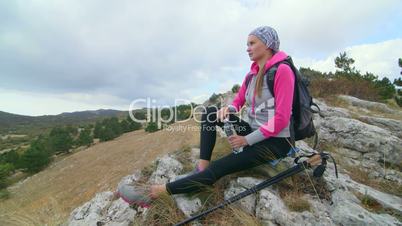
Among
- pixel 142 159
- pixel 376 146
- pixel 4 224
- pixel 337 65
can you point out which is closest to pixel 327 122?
pixel 376 146

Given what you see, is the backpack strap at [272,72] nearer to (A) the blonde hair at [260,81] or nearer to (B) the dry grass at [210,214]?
(A) the blonde hair at [260,81]

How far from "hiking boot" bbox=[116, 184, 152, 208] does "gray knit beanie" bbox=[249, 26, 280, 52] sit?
6.88 feet

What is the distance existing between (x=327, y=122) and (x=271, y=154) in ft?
9.65

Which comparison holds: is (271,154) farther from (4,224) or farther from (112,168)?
(112,168)

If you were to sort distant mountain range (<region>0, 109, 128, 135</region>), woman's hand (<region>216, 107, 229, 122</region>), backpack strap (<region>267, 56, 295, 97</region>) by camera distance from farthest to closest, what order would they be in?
distant mountain range (<region>0, 109, 128, 135</region>), woman's hand (<region>216, 107, 229, 122</region>), backpack strap (<region>267, 56, 295, 97</region>)

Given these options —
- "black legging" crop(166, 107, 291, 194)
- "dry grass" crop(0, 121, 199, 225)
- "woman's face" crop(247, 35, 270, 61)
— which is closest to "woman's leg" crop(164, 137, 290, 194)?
"black legging" crop(166, 107, 291, 194)

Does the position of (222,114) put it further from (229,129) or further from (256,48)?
(256,48)

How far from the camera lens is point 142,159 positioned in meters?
24.4

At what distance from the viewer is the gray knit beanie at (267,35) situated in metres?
2.76

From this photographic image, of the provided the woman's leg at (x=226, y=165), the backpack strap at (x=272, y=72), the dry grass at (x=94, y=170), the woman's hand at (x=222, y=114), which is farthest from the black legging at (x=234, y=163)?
the dry grass at (x=94, y=170)

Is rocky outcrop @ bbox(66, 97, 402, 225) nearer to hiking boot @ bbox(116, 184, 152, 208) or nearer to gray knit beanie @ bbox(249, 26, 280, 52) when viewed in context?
hiking boot @ bbox(116, 184, 152, 208)

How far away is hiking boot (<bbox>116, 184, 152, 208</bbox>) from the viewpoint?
2740mm

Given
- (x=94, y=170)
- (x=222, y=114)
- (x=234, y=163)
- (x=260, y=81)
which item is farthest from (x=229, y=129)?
(x=94, y=170)

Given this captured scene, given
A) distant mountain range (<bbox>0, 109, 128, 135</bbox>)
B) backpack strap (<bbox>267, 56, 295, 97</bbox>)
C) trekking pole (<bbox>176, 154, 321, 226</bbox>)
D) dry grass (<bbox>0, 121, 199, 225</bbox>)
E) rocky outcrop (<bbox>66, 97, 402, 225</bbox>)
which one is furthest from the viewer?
distant mountain range (<bbox>0, 109, 128, 135</bbox>)
